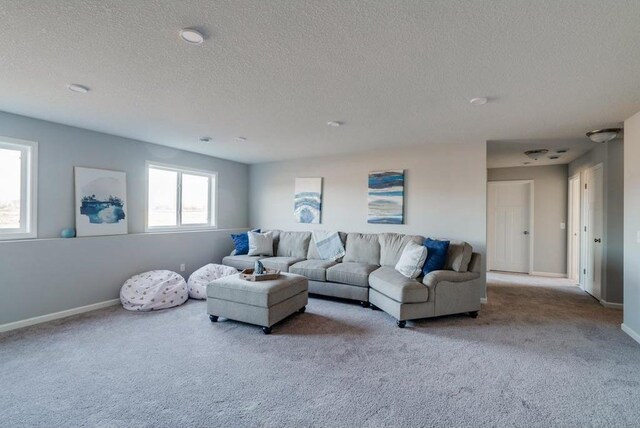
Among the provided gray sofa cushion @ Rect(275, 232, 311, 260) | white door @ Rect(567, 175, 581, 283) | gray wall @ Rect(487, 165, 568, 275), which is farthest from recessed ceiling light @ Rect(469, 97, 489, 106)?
gray wall @ Rect(487, 165, 568, 275)

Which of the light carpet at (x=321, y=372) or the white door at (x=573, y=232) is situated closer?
the light carpet at (x=321, y=372)

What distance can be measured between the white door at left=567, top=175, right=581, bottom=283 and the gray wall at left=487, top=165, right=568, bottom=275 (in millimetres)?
159

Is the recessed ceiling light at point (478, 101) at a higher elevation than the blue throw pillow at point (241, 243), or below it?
higher

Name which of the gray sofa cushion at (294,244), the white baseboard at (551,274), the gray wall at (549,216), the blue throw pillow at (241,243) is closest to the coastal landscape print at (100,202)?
the blue throw pillow at (241,243)

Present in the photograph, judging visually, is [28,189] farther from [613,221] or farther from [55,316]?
[613,221]

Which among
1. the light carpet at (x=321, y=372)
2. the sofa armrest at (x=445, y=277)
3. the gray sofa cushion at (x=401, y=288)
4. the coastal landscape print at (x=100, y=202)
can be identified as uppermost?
the coastal landscape print at (x=100, y=202)

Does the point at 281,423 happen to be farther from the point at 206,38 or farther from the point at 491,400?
the point at 206,38

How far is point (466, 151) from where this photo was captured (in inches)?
172

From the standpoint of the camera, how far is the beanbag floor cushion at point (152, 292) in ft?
12.5

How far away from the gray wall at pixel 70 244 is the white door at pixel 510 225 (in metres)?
6.32

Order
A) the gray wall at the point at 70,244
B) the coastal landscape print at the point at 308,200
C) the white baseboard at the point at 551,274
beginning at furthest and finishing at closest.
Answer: the white baseboard at the point at 551,274, the coastal landscape print at the point at 308,200, the gray wall at the point at 70,244

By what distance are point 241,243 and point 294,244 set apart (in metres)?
0.96

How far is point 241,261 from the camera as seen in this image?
5.04 metres

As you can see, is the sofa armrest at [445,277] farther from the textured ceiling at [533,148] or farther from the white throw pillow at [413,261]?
the textured ceiling at [533,148]
